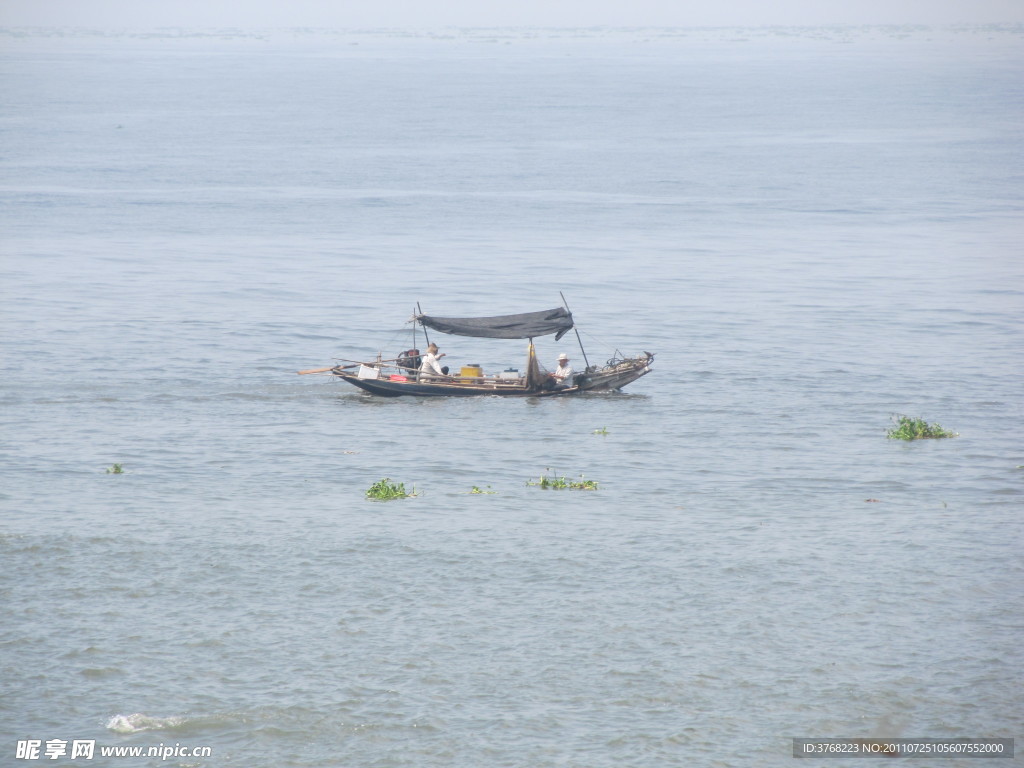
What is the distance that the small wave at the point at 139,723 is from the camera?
61.1 ft

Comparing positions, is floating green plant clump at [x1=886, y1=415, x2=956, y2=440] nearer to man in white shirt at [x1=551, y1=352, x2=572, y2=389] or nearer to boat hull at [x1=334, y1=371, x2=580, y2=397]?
man in white shirt at [x1=551, y1=352, x2=572, y2=389]

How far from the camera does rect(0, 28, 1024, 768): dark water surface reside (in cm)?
1955

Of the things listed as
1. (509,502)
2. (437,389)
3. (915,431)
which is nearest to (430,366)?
(437,389)

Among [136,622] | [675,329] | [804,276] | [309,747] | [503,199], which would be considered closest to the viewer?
[309,747]

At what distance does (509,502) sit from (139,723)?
1261cm

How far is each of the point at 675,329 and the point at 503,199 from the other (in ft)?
147

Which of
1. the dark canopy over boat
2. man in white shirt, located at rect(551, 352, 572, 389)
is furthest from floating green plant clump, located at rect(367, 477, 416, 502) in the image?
man in white shirt, located at rect(551, 352, 572, 389)

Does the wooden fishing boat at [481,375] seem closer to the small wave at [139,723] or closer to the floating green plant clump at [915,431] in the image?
the floating green plant clump at [915,431]

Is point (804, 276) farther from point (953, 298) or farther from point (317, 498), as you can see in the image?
point (317, 498)

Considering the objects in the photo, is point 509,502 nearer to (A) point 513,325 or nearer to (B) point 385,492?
(B) point 385,492

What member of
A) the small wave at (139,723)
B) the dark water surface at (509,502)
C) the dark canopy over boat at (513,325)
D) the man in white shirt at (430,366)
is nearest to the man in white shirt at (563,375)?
the dark water surface at (509,502)

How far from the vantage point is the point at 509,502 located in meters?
29.9

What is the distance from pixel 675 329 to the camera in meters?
55.2

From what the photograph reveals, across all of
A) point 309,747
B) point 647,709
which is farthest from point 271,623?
point 647,709
